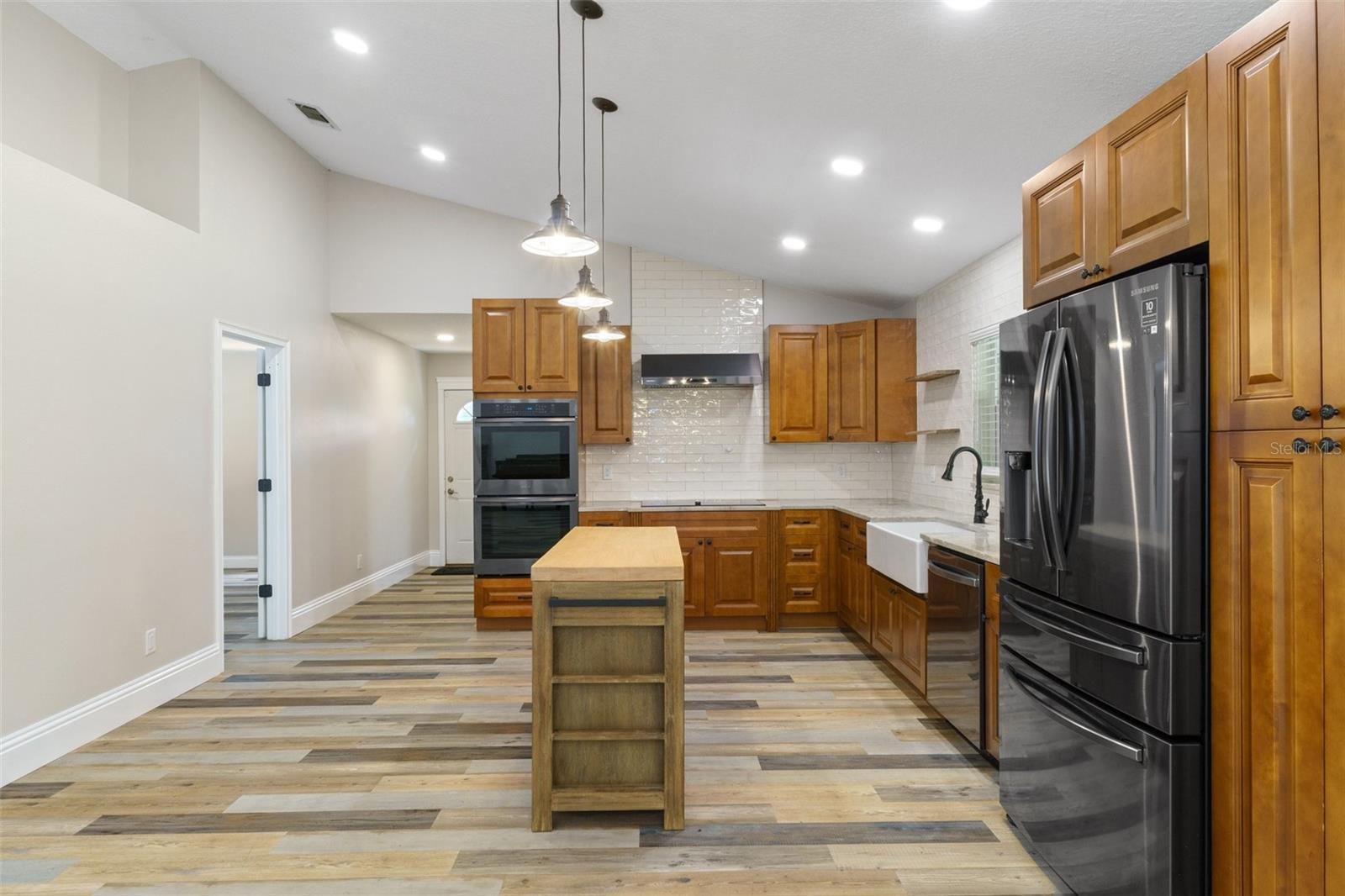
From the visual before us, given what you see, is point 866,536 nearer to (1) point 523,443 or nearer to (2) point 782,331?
(2) point 782,331

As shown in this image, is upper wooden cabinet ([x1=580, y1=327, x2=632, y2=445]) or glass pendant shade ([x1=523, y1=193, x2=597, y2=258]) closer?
glass pendant shade ([x1=523, y1=193, x2=597, y2=258])

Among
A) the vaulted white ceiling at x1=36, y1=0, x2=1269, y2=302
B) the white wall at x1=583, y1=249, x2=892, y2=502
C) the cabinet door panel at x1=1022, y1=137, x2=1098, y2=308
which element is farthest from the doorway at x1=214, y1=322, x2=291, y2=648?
the cabinet door panel at x1=1022, y1=137, x2=1098, y2=308

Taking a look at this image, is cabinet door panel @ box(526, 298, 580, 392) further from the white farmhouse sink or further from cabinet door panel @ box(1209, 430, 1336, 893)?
cabinet door panel @ box(1209, 430, 1336, 893)

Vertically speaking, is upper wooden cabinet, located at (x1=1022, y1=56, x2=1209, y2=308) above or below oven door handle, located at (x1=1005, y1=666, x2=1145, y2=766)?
above

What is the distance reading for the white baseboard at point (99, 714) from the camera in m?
2.80

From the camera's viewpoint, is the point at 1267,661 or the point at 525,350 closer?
the point at 1267,661

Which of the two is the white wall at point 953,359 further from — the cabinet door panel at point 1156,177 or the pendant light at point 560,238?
the pendant light at point 560,238

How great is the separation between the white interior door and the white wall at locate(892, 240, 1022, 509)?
188 inches

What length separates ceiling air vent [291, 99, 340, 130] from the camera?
4254 mm

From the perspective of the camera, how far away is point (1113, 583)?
1.80 metres

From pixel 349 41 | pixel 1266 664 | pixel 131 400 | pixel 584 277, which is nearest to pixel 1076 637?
pixel 1266 664

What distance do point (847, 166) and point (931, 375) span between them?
179 centimetres

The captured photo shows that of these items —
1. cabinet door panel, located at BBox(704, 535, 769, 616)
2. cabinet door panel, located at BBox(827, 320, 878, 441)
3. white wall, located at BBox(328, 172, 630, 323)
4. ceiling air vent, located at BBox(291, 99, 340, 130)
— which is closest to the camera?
ceiling air vent, located at BBox(291, 99, 340, 130)

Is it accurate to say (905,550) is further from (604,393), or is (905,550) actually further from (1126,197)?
(604,393)
